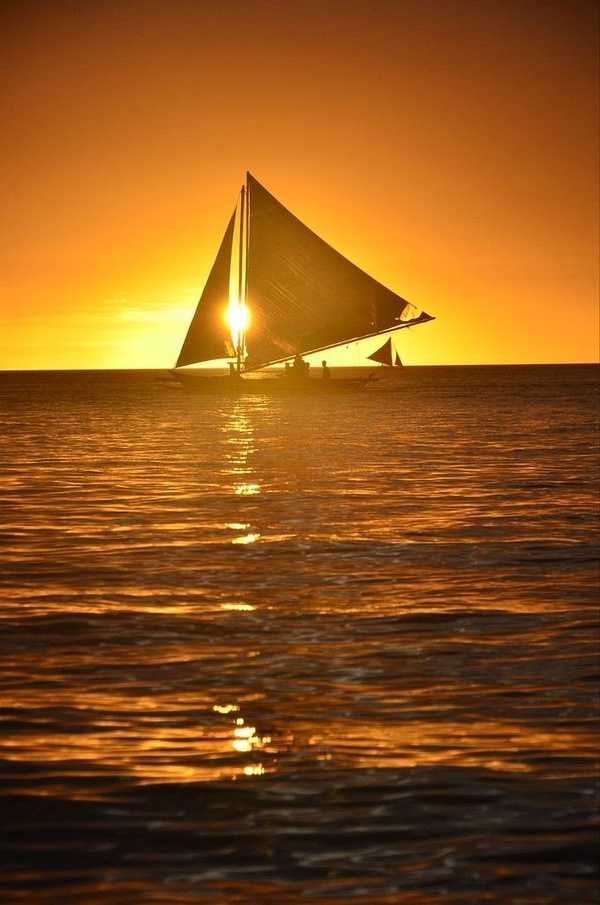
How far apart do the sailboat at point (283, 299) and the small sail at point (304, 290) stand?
0.07 meters

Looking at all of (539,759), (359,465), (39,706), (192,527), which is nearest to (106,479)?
(359,465)

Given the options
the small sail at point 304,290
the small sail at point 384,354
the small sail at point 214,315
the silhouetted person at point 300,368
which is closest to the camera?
the small sail at point 304,290

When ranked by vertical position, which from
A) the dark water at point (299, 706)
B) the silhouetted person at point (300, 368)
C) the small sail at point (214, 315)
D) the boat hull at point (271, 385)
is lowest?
the dark water at point (299, 706)

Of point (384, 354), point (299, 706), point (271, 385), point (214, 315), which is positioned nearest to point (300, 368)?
point (271, 385)

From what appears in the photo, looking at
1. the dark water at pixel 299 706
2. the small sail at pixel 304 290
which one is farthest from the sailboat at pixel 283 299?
the dark water at pixel 299 706

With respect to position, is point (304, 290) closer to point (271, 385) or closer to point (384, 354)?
point (271, 385)

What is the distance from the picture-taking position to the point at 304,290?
281 ft

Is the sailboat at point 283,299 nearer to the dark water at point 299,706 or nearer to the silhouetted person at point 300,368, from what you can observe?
the silhouetted person at point 300,368

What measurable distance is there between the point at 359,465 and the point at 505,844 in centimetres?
3054

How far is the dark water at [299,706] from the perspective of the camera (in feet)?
21.6

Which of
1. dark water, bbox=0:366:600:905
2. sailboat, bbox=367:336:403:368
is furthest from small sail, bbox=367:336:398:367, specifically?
dark water, bbox=0:366:600:905

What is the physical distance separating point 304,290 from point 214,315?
22.3 feet

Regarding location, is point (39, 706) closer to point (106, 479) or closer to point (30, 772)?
point (30, 772)

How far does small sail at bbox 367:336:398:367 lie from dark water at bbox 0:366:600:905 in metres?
130
